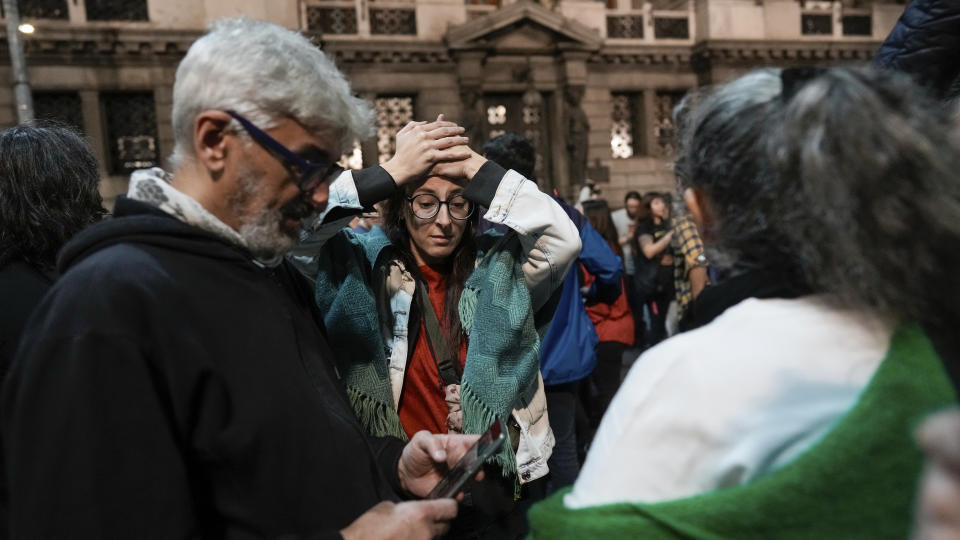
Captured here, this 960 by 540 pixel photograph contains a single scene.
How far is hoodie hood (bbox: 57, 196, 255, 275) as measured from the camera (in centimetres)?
131

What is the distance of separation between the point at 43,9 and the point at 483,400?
16633 millimetres

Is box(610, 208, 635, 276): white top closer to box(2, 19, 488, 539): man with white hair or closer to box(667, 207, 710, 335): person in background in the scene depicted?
box(667, 207, 710, 335): person in background

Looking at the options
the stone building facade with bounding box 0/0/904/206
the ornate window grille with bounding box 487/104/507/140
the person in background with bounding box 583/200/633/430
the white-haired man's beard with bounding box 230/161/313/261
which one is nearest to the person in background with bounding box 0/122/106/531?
the white-haired man's beard with bounding box 230/161/313/261

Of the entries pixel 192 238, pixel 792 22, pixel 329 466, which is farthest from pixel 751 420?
pixel 792 22

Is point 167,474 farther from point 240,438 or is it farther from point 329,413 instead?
point 329,413

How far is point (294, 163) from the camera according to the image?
4.83 ft

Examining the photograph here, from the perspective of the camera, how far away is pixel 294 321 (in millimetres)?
1526

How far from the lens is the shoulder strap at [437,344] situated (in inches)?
93.2

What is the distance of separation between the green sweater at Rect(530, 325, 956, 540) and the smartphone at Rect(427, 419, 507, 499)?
53 cm

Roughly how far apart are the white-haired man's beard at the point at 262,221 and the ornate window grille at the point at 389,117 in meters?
15.5

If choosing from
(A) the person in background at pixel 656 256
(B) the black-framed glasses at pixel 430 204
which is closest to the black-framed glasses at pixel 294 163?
(B) the black-framed glasses at pixel 430 204

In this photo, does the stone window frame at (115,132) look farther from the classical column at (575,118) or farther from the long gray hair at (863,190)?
the long gray hair at (863,190)

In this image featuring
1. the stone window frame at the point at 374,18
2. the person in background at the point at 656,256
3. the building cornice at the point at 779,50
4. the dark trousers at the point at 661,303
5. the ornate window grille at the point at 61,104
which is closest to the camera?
the person in background at the point at 656,256

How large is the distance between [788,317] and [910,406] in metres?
0.20
